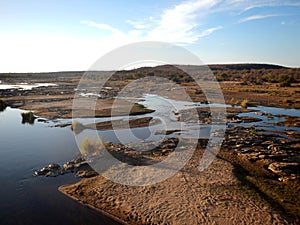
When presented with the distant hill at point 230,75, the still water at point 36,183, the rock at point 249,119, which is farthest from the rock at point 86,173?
the distant hill at point 230,75

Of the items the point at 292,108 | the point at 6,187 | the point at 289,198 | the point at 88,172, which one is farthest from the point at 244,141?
the point at 292,108

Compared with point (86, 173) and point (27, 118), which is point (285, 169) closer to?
point (86, 173)

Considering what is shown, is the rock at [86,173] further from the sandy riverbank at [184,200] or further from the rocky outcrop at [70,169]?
the sandy riverbank at [184,200]

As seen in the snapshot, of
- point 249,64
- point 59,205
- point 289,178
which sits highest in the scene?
point 249,64

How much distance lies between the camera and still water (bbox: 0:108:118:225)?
389 inches

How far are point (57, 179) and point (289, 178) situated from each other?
11.4 meters

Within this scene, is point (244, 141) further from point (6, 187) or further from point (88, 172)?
point (6, 187)

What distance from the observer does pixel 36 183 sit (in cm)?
→ 1250

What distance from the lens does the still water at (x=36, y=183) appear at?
32.4 ft

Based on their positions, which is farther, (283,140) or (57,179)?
(283,140)

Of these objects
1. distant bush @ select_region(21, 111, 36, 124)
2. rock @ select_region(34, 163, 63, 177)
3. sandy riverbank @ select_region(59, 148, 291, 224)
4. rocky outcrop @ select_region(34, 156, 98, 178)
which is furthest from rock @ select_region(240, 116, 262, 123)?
distant bush @ select_region(21, 111, 36, 124)

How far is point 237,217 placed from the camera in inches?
367

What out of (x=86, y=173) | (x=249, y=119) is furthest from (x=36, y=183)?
(x=249, y=119)

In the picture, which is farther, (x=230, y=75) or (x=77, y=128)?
(x=230, y=75)
